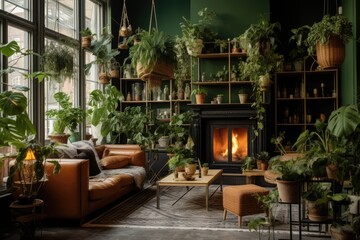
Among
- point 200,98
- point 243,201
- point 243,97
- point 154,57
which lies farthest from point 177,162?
point 154,57

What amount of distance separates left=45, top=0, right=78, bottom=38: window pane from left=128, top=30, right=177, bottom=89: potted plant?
323 cm

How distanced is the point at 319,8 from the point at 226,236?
568cm

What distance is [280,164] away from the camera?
3.89m

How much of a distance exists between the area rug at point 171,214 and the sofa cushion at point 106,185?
0.28 m

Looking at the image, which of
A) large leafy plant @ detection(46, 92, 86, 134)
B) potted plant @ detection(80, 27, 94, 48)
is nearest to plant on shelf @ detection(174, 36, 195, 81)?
potted plant @ detection(80, 27, 94, 48)

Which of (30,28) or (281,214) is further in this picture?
(30,28)

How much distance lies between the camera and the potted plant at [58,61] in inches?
250

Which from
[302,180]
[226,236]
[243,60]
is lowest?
[226,236]

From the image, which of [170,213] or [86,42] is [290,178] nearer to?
[170,213]

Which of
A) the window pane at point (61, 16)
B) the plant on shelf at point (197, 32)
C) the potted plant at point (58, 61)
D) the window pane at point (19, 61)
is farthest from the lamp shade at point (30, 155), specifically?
the plant on shelf at point (197, 32)

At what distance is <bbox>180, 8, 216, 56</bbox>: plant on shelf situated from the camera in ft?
25.9

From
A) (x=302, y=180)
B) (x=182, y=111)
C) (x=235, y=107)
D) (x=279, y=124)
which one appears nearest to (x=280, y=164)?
(x=302, y=180)

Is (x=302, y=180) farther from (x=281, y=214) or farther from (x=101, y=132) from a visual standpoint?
(x=101, y=132)

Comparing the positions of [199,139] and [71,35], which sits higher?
[71,35]
